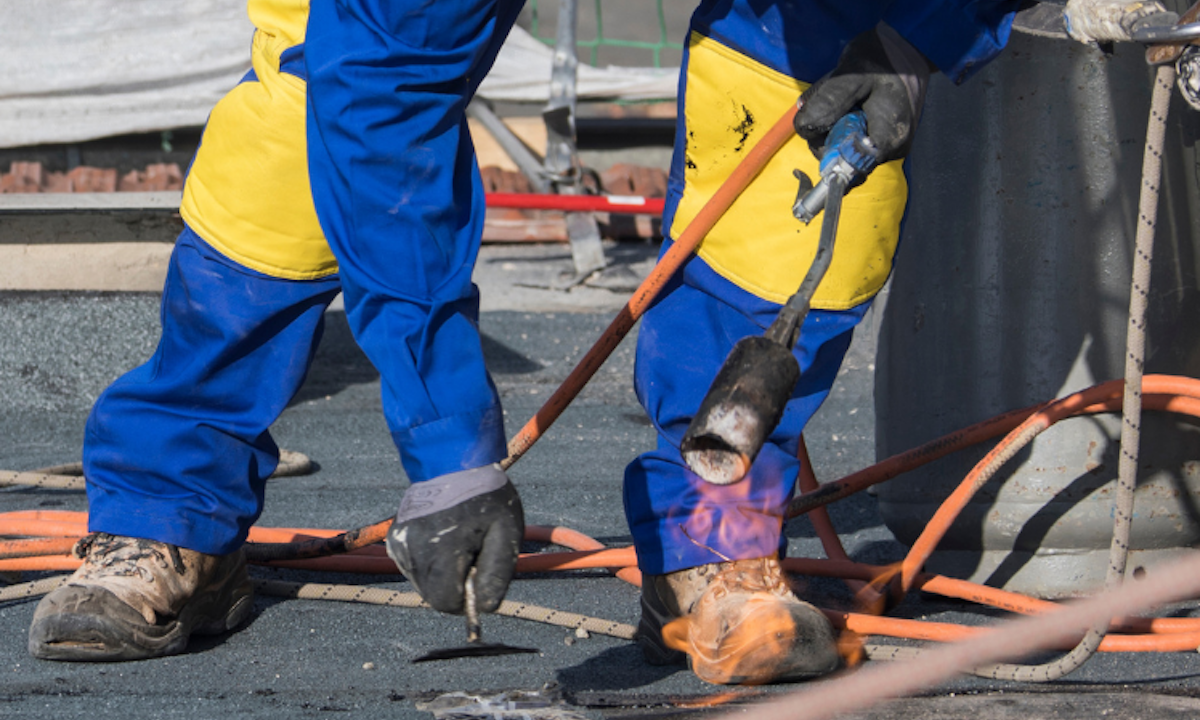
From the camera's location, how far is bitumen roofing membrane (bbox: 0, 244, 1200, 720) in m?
1.54

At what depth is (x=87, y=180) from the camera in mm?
5133

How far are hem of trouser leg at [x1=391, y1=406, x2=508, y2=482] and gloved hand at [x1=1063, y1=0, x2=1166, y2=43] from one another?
2.73 feet

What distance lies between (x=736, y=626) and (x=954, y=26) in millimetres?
812

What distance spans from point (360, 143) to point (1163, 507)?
1431 mm

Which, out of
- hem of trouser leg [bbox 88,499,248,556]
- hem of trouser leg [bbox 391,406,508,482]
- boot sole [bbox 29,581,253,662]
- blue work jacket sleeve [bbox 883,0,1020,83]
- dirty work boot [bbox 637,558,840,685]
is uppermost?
blue work jacket sleeve [bbox 883,0,1020,83]

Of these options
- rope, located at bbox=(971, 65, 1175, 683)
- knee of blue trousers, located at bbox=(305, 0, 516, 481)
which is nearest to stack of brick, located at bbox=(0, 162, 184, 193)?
knee of blue trousers, located at bbox=(305, 0, 516, 481)

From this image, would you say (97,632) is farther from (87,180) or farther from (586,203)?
(87,180)

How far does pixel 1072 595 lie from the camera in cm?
199

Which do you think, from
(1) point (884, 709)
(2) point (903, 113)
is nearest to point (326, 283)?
(2) point (903, 113)

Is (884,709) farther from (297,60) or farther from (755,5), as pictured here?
(297,60)

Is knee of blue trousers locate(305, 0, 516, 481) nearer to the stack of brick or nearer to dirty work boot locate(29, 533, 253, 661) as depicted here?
dirty work boot locate(29, 533, 253, 661)

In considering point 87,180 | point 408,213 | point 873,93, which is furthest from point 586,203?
point 408,213

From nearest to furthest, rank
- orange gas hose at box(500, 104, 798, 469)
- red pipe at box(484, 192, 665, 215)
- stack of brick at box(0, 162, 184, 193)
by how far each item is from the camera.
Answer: orange gas hose at box(500, 104, 798, 469) → red pipe at box(484, 192, 665, 215) → stack of brick at box(0, 162, 184, 193)

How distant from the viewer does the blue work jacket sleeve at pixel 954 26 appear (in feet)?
5.01
